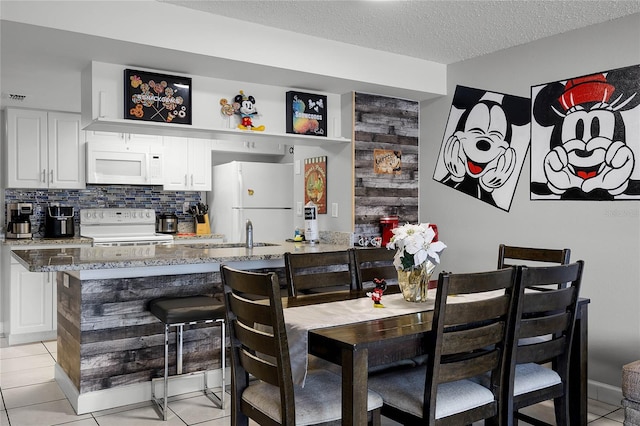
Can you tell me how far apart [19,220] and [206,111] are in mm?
2616

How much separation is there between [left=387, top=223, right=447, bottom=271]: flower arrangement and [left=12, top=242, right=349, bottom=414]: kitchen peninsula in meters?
1.25

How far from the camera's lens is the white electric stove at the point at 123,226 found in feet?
17.8

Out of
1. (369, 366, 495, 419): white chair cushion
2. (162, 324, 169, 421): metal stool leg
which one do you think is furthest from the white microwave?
(369, 366, 495, 419): white chair cushion

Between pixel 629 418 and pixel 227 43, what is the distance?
2955mm

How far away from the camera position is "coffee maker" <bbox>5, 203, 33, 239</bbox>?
5.11 meters

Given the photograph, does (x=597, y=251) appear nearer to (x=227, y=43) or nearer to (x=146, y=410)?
(x=227, y=43)

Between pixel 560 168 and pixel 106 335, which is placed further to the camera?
pixel 560 168

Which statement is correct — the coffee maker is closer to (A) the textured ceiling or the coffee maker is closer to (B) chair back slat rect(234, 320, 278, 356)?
(A) the textured ceiling

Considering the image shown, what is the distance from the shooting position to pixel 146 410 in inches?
125

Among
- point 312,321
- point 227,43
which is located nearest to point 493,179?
point 227,43

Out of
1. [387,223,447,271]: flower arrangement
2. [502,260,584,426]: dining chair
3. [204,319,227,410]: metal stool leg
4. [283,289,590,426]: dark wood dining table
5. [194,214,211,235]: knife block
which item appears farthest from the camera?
[194,214,211,235]: knife block

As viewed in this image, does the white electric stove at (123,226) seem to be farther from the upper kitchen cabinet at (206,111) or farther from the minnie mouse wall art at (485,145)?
the minnie mouse wall art at (485,145)

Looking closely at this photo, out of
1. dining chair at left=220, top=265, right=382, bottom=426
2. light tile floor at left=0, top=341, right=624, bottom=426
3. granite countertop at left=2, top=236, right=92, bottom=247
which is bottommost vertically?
light tile floor at left=0, top=341, right=624, bottom=426

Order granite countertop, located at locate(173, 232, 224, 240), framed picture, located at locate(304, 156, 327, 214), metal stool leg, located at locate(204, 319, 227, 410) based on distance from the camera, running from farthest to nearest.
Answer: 1. granite countertop, located at locate(173, 232, 224, 240)
2. framed picture, located at locate(304, 156, 327, 214)
3. metal stool leg, located at locate(204, 319, 227, 410)
